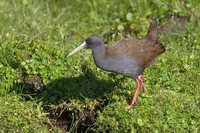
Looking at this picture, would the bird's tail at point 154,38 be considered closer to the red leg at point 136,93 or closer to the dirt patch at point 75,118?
the red leg at point 136,93

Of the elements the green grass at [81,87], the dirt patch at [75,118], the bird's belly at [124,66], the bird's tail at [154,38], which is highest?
the bird's tail at [154,38]

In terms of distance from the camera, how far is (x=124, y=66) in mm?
7090

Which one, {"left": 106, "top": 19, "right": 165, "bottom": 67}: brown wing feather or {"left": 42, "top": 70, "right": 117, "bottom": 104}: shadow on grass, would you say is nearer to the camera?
{"left": 106, "top": 19, "right": 165, "bottom": 67}: brown wing feather

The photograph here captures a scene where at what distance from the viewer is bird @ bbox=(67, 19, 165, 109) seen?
23.2 feet

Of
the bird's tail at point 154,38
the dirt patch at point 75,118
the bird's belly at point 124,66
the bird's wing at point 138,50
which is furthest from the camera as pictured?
the bird's tail at point 154,38

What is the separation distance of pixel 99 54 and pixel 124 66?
30 cm

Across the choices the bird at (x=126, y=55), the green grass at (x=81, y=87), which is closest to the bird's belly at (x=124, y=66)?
the bird at (x=126, y=55)

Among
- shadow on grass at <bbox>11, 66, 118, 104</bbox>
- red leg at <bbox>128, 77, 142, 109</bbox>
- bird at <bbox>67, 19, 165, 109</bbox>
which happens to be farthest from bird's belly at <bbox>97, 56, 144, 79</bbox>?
shadow on grass at <bbox>11, 66, 118, 104</bbox>

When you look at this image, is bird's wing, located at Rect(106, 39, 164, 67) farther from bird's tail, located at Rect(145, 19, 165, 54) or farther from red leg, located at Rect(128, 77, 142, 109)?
red leg, located at Rect(128, 77, 142, 109)

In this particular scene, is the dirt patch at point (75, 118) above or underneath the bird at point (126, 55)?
underneath

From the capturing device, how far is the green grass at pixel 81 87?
7039 mm

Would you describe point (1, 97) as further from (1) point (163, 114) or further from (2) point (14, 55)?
(1) point (163, 114)

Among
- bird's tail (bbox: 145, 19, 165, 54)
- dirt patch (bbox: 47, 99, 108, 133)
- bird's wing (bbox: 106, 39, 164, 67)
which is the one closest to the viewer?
bird's wing (bbox: 106, 39, 164, 67)

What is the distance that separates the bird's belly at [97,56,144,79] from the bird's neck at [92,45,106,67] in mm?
40
